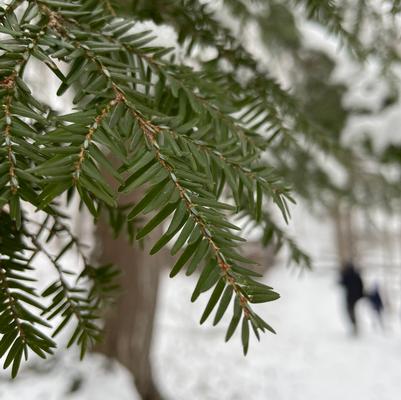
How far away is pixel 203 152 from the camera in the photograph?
1.77 feet

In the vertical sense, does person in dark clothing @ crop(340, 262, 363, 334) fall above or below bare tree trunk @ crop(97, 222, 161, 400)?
above

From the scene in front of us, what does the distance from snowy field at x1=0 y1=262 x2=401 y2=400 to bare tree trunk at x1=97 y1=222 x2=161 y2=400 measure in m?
0.22

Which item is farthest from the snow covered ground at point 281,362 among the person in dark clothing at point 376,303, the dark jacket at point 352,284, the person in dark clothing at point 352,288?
the dark jacket at point 352,284

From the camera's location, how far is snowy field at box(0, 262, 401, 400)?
3.03m

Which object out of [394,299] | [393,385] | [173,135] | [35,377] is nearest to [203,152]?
[173,135]

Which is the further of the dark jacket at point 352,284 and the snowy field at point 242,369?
the dark jacket at point 352,284

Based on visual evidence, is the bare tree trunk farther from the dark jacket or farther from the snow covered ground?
the dark jacket

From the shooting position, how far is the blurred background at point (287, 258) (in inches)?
66.6

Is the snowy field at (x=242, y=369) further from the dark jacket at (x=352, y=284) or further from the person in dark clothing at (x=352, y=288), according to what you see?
the dark jacket at (x=352, y=284)

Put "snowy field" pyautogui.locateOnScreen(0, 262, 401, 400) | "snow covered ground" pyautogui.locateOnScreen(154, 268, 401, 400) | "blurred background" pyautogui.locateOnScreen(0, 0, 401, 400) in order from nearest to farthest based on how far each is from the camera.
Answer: "blurred background" pyautogui.locateOnScreen(0, 0, 401, 400)
"snowy field" pyautogui.locateOnScreen(0, 262, 401, 400)
"snow covered ground" pyautogui.locateOnScreen(154, 268, 401, 400)

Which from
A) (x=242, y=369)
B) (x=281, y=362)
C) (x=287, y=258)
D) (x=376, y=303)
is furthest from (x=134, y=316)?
(x=376, y=303)

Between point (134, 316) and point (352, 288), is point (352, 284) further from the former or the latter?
point (134, 316)

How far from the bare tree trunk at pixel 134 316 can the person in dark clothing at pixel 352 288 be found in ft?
15.3

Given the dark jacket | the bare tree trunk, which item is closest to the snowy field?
the bare tree trunk
